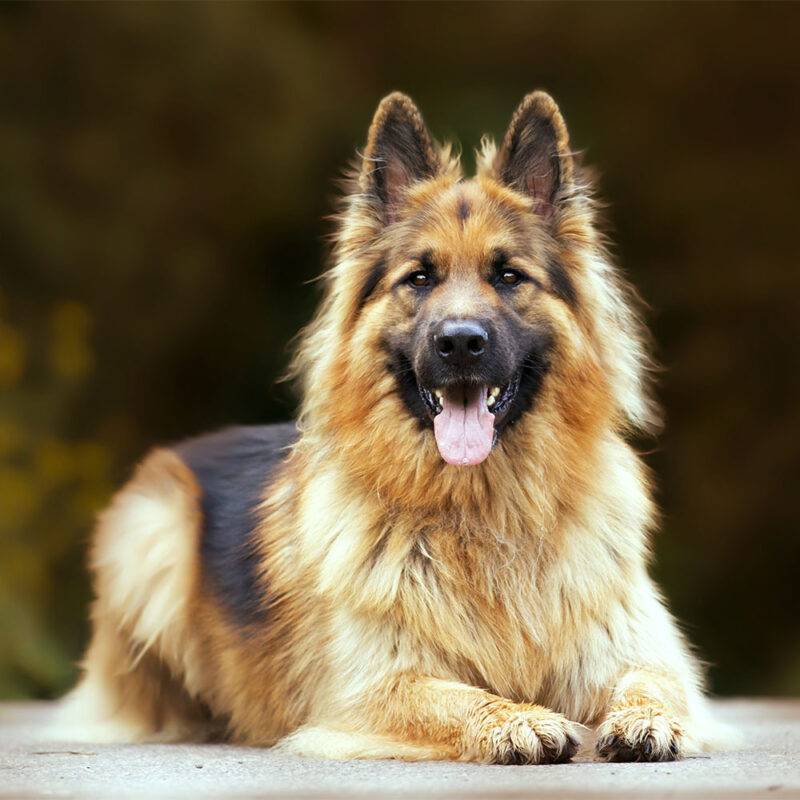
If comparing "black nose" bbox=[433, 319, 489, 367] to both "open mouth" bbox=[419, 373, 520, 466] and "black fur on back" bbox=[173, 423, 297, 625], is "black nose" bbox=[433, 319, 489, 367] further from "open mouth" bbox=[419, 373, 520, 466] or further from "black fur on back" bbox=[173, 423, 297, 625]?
"black fur on back" bbox=[173, 423, 297, 625]

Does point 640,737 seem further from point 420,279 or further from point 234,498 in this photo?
point 234,498

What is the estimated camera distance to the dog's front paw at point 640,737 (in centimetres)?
448

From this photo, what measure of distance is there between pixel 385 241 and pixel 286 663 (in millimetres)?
1567

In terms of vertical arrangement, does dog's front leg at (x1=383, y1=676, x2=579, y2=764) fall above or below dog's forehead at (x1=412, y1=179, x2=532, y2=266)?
below

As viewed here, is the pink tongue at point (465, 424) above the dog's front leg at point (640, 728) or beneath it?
above

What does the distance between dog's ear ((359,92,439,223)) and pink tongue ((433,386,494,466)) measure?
87 cm

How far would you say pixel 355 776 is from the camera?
4281 millimetres

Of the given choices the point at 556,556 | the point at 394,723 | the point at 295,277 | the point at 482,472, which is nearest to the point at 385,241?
Result: the point at 482,472

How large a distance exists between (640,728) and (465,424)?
1170mm

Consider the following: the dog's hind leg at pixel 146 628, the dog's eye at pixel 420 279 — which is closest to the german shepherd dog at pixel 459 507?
the dog's eye at pixel 420 279

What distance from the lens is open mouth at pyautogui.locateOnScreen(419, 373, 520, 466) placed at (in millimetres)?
4957

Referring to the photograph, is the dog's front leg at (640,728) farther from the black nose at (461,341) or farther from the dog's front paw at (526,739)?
the black nose at (461,341)

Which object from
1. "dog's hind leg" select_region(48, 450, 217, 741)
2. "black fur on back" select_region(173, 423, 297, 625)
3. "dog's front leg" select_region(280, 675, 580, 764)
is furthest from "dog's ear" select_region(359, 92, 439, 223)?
"dog's front leg" select_region(280, 675, 580, 764)

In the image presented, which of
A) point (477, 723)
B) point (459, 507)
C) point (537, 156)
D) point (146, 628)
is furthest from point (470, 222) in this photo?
point (146, 628)
